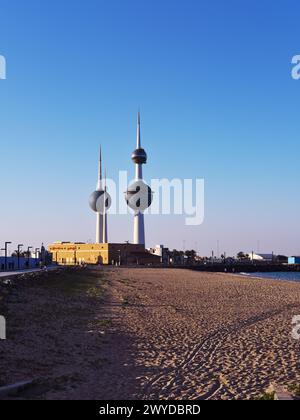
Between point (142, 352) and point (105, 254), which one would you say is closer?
point (142, 352)

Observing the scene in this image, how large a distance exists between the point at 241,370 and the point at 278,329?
7.58m

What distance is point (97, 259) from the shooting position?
6004 inches

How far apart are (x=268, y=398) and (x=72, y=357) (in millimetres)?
5881

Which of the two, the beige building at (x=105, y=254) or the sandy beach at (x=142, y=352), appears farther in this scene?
the beige building at (x=105, y=254)

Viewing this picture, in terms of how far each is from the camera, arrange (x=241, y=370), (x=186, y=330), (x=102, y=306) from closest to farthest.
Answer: (x=241, y=370), (x=186, y=330), (x=102, y=306)

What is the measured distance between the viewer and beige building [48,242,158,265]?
150 meters

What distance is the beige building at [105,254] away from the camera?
491 ft

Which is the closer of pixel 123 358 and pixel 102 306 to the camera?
pixel 123 358

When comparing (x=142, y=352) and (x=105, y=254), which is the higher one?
(x=142, y=352)

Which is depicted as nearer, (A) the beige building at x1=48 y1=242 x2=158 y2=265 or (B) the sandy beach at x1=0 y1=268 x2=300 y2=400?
(B) the sandy beach at x1=0 y1=268 x2=300 y2=400

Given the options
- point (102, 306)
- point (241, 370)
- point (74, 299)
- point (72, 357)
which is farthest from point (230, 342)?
point (74, 299)

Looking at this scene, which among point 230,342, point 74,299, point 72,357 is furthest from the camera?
point 74,299

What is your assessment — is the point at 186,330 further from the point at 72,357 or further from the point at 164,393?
the point at 164,393

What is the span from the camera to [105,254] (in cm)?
14962
